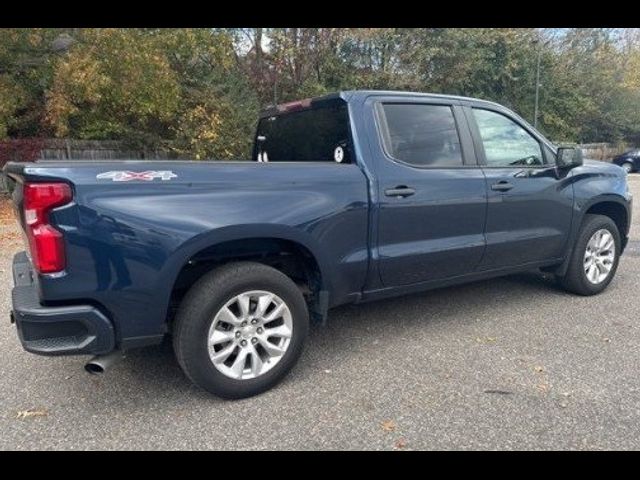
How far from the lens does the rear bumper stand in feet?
7.85

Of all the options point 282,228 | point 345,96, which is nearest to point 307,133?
point 345,96

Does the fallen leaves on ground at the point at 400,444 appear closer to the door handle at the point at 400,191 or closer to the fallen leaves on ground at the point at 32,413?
the door handle at the point at 400,191

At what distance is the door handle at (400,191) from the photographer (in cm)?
328

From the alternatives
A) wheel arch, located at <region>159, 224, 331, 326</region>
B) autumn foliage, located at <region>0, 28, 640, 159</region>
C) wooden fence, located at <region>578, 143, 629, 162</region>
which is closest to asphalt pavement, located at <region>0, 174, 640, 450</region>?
wheel arch, located at <region>159, 224, 331, 326</region>

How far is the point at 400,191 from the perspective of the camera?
332cm

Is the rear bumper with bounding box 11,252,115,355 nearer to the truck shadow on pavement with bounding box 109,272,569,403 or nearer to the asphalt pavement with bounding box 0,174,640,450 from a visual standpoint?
the asphalt pavement with bounding box 0,174,640,450

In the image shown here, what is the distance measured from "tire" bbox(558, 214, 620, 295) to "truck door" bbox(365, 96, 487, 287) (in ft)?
4.41

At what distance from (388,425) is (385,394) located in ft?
1.07

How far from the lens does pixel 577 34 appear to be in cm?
2712

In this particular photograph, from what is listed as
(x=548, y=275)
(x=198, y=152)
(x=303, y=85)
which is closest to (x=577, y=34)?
(x=303, y=85)

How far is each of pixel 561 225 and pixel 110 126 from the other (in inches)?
459
